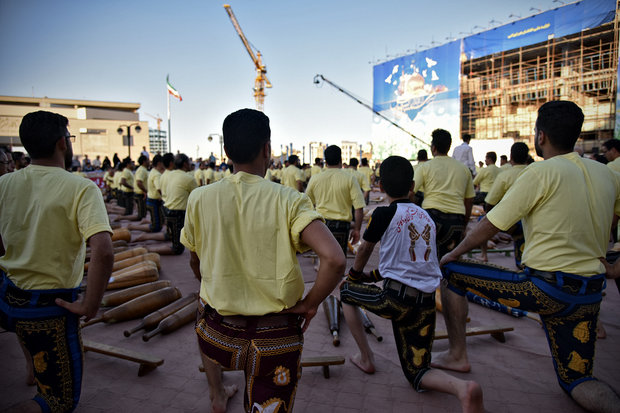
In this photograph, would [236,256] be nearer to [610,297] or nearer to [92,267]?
[92,267]

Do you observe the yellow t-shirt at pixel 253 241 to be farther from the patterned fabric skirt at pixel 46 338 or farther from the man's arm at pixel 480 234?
the man's arm at pixel 480 234

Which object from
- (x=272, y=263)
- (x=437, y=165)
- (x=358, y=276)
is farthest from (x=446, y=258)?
(x=437, y=165)

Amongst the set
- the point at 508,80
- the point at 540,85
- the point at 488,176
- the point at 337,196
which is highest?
the point at 508,80

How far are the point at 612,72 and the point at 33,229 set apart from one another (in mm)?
37591

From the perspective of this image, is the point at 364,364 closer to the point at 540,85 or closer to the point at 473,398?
the point at 473,398

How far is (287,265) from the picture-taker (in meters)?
1.79

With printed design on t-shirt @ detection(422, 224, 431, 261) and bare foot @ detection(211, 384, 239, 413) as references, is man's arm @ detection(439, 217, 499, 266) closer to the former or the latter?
printed design on t-shirt @ detection(422, 224, 431, 261)

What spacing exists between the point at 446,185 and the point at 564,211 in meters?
2.66

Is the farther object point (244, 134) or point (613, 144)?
point (613, 144)

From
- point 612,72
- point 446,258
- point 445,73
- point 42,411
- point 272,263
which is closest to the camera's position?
point 272,263

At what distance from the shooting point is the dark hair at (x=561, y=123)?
8.59 ft

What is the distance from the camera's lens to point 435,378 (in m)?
2.70

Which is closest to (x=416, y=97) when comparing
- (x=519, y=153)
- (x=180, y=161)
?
(x=180, y=161)

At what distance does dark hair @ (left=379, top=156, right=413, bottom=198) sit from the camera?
2920mm
